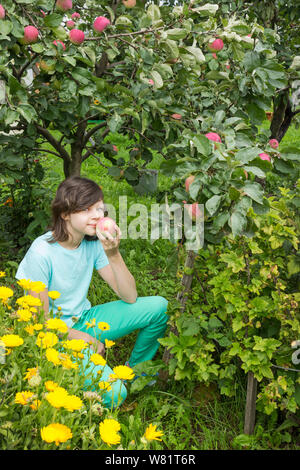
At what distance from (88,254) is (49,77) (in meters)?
0.78

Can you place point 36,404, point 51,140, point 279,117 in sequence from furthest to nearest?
1. point 279,117
2. point 51,140
3. point 36,404

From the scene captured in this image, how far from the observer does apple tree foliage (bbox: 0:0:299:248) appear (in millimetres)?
1260

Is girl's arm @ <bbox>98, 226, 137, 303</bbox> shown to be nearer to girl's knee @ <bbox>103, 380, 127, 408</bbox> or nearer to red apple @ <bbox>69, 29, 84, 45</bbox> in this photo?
girl's knee @ <bbox>103, 380, 127, 408</bbox>

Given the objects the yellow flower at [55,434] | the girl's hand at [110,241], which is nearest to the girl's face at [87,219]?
the girl's hand at [110,241]

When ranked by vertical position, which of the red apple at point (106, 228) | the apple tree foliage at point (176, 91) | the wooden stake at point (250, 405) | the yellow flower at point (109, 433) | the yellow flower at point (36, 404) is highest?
the apple tree foliage at point (176, 91)

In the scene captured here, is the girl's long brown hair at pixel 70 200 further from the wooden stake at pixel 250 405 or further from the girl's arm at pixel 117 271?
the wooden stake at pixel 250 405

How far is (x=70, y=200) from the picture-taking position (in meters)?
1.75

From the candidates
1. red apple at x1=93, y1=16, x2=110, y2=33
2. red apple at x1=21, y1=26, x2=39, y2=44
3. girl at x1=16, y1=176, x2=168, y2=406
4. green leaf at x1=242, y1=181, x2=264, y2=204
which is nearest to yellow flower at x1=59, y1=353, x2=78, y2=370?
girl at x1=16, y1=176, x2=168, y2=406

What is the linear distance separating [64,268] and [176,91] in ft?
3.02

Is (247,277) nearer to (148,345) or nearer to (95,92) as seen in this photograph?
(148,345)

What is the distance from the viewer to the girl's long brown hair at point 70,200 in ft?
5.74

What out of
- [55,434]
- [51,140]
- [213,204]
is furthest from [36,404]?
[51,140]

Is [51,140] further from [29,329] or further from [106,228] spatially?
[29,329]

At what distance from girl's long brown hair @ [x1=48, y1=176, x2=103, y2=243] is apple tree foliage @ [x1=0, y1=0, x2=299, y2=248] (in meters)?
0.27
